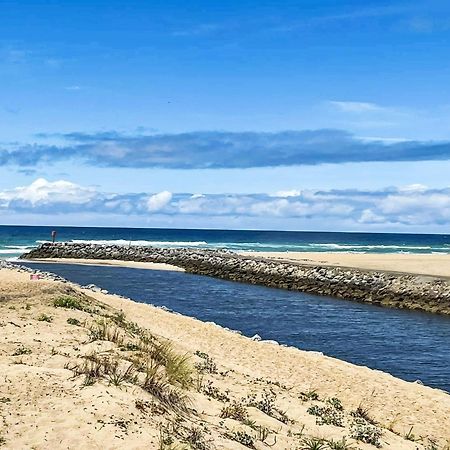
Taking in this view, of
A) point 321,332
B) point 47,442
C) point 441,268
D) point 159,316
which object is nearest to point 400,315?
point 321,332

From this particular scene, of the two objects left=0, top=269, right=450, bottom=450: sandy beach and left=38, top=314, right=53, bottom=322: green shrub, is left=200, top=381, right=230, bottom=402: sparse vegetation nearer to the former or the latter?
left=0, top=269, right=450, bottom=450: sandy beach

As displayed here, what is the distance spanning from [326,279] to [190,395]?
104ft

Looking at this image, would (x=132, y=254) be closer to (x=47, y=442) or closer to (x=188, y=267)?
(x=188, y=267)

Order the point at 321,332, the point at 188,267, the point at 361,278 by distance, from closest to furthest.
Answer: the point at 321,332 → the point at 361,278 → the point at 188,267

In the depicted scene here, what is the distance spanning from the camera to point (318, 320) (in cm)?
2795

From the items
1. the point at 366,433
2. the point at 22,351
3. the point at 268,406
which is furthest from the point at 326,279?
the point at 22,351

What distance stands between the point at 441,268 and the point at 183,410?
137 feet

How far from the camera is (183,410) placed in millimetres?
9320

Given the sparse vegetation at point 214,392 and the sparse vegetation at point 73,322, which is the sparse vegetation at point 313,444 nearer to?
the sparse vegetation at point 214,392

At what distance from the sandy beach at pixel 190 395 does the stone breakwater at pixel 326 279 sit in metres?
17.4

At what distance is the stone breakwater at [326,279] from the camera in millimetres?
34312

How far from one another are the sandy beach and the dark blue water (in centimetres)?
332

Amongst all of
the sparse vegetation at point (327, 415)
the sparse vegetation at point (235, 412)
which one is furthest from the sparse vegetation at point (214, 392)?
the sparse vegetation at point (327, 415)

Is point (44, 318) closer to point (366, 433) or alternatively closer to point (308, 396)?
point (308, 396)
